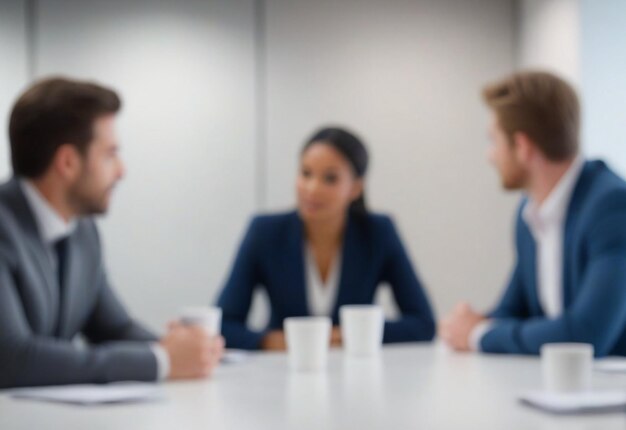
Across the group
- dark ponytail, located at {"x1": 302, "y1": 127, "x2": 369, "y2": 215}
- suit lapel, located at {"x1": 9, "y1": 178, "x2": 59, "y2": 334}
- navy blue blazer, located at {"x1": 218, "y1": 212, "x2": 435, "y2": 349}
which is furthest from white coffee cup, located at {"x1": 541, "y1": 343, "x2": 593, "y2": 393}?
dark ponytail, located at {"x1": 302, "y1": 127, "x2": 369, "y2": 215}

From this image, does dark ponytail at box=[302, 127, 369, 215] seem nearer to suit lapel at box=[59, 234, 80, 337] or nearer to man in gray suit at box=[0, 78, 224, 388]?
man in gray suit at box=[0, 78, 224, 388]

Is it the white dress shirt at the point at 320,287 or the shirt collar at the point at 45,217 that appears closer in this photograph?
the shirt collar at the point at 45,217

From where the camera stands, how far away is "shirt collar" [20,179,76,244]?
230 centimetres

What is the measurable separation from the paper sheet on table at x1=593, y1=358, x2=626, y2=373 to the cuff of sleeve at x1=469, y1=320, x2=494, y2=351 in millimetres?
318

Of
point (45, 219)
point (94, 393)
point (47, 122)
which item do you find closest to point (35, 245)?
point (45, 219)

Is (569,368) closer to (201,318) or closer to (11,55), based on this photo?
(201,318)

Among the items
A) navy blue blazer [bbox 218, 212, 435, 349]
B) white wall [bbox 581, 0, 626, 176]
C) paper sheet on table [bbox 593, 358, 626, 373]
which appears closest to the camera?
paper sheet on table [bbox 593, 358, 626, 373]

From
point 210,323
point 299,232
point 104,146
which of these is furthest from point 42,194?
point 299,232

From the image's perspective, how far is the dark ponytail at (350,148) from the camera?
3.32m

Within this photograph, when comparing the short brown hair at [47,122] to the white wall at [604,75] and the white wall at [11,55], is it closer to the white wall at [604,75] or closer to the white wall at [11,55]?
the white wall at [604,75]

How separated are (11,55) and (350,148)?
8.03 ft

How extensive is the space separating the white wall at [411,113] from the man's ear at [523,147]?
234 cm

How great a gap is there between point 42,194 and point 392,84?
3093mm

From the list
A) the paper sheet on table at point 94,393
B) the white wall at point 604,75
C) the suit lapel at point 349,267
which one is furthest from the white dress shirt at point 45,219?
the white wall at point 604,75
